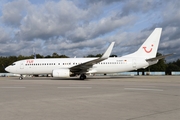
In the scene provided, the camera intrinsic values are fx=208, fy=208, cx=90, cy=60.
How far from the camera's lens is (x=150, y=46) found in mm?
30719

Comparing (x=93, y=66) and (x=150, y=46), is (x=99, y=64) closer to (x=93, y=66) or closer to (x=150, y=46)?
(x=93, y=66)

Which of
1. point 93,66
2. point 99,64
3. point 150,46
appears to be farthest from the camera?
point 150,46

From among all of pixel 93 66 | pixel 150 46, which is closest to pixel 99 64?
pixel 93 66

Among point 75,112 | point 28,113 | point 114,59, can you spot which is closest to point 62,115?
point 75,112

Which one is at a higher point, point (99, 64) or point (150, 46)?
point (150, 46)

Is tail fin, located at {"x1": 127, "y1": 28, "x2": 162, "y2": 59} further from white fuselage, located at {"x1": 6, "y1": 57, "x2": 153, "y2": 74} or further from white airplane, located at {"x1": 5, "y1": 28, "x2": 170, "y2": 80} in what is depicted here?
white fuselage, located at {"x1": 6, "y1": 57, "x2": 153, "y2": 74}

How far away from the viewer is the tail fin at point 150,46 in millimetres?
30641

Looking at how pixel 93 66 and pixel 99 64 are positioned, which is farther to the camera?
pixel 99 64

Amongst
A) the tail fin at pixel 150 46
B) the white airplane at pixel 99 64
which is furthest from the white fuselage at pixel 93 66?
the tail fin at pixel 150 46

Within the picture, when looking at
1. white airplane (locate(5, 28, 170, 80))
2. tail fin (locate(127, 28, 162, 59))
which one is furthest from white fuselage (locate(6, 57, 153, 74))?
tail fin (locate(127, 28, 162, 59))

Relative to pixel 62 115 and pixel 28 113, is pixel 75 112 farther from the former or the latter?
pixel 28 113

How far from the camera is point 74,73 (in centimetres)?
2742

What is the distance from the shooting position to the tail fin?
30.6 meters

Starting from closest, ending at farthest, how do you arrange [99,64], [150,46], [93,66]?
[93,66], [99,64], [150,46]
